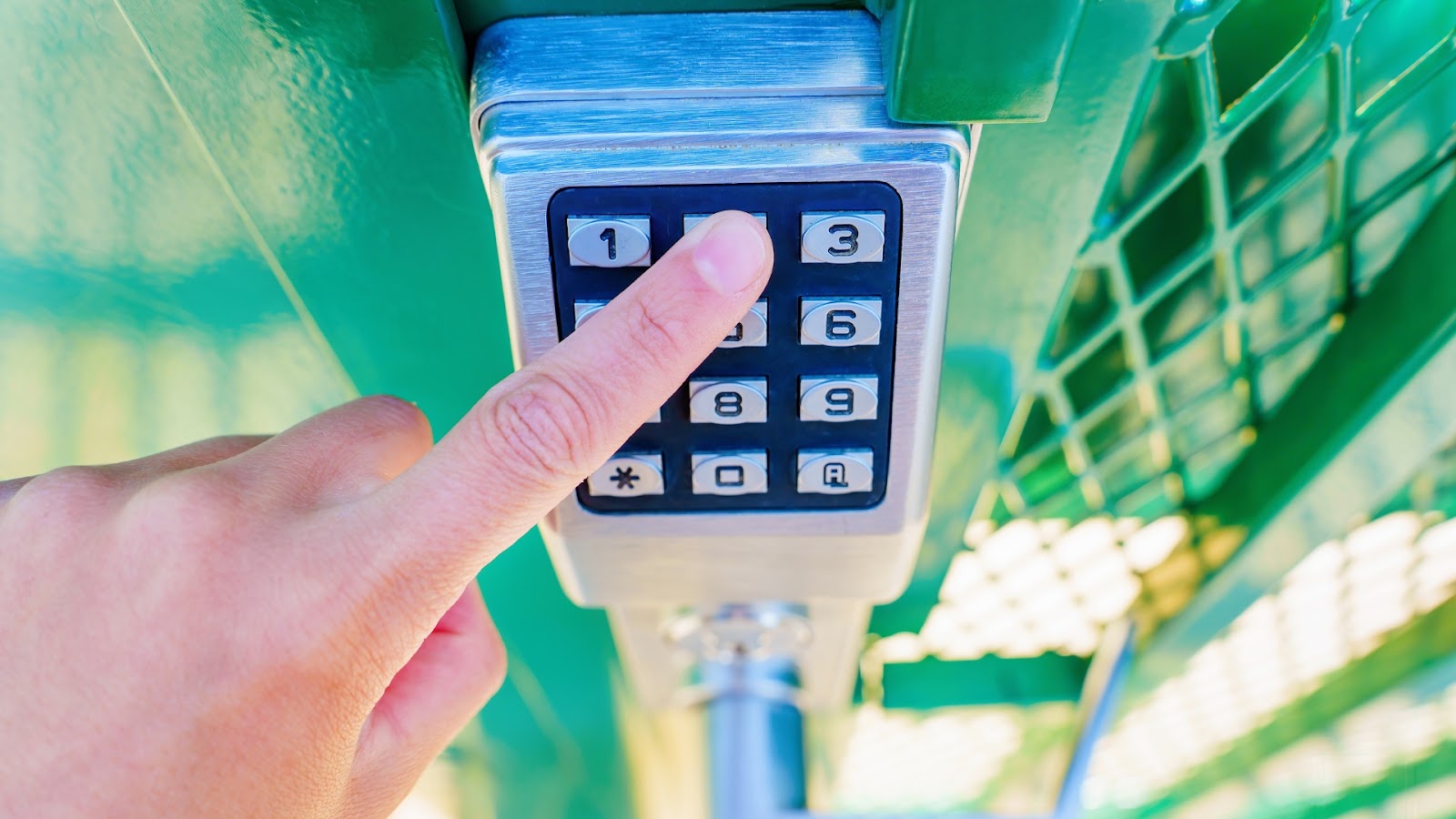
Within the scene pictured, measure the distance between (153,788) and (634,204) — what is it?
0.95 ft

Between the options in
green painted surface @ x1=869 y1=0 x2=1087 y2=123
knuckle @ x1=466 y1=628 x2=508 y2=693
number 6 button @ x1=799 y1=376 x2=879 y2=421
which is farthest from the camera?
knuckle @ x1=466 y1=628 x2=508 y2=693

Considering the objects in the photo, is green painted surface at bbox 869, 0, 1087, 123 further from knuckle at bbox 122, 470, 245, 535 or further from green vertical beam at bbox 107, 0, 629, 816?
knuckle at bbox 122, 470, 245, 535

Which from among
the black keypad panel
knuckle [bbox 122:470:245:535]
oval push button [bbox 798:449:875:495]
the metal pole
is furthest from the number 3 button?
the metal pole

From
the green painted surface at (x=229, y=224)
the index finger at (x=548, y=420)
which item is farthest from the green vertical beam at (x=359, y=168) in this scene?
the index finger at (x=548, y=420)

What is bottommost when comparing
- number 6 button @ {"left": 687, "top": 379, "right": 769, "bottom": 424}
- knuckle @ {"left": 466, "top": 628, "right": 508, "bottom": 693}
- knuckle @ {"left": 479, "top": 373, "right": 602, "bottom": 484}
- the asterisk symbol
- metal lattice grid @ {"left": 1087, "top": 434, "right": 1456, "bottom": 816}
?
metal lattice grid @ {"left": 1087, "top": 434, "right": 1456, "bottom": 816}

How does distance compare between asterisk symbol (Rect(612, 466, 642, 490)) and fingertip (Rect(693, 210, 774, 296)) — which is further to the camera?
asterisk symbol (Rect(612, 466, 642, 490))

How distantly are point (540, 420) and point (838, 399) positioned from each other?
0.13 meters

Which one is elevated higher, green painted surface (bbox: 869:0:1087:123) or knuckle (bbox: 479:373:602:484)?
green painted surface (bbox: 869:0:1087:123)

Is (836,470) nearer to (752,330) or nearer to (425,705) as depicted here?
(752,330)

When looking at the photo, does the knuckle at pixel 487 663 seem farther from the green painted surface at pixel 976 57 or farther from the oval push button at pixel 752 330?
the green painted surface at pixel 976 57

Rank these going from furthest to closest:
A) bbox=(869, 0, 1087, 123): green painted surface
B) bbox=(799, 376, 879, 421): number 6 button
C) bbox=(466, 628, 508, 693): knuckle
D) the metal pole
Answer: the metal pole < bbox=(466, 628, 508, 693): knuckle < bbox=(799, 376, 879, 421): number 6 button < bbox=(869, 0, 1087, 123): green painted surface

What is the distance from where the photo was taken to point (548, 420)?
0.37 m

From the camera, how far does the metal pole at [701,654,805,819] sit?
2.35 ft

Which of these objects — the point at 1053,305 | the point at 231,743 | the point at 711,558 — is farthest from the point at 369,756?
the point at 1053,305
